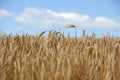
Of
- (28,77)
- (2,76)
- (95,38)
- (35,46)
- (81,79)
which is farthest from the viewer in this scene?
(95,38)

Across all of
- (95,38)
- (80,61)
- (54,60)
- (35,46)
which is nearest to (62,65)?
(54,60)

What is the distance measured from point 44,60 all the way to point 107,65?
0.52 m

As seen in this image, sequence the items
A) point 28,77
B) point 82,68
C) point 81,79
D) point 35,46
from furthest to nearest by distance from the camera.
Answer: point 35,46
point 82,68
point 81,79
point 28,77

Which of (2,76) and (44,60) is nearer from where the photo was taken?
(2,76)

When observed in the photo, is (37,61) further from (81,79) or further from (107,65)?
(107,65)

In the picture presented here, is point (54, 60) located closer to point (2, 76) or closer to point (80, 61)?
point (80, 61)

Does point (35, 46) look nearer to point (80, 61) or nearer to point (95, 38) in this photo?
point (80, 61)

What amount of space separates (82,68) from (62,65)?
0.32 meters

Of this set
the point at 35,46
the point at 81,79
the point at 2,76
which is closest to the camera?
the point at 2,76

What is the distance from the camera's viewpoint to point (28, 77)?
220 cm

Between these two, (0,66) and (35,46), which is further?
(35,46)

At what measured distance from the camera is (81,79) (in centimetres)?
238

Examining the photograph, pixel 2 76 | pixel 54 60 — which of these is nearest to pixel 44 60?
pixel 54 60

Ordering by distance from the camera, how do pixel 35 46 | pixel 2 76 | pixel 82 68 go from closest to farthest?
pixel 2 76 → pixel 82 68 → pixel 35 46
